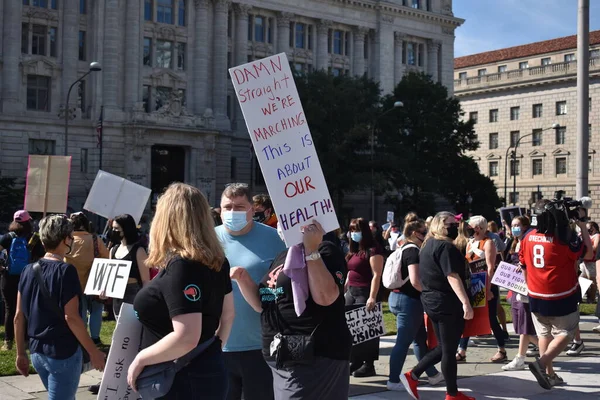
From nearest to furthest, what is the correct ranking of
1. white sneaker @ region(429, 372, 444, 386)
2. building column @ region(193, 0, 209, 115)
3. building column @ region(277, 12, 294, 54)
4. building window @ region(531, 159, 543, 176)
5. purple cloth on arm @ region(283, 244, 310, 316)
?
purple cloth on arm @ region(283, 244, 310, 316), white sneaker @ region(429, 372, 444, 386), building column @ region(193, 0, 209, 115), building column @ region(277, 12, 294, 54), building window @ region(531, 159, 543, 176)

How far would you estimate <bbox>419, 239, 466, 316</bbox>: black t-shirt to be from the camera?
25.1 feet

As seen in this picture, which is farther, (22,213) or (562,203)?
(22,213)

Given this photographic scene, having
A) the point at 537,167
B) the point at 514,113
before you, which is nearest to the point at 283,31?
the point at 514,113

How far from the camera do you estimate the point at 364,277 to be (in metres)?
10.3

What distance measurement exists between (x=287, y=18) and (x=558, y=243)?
55.6 metres

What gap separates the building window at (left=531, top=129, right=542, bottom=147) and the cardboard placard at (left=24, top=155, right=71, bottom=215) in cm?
7239

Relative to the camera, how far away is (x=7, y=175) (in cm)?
4841

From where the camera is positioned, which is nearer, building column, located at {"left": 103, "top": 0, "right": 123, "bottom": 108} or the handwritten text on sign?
the handwritten text on sign

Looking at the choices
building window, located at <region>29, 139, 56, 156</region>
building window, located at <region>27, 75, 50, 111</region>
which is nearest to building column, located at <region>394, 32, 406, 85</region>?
building window, located at <region>27, 75, 50, 111</region>

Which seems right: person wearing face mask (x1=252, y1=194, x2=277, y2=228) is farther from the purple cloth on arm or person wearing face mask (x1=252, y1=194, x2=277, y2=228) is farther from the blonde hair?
the blonde hair

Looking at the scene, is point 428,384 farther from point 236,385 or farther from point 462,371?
point 236,385

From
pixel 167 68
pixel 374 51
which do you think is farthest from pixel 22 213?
pixel 374 51

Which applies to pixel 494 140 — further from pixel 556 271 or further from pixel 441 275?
pixel 441 275

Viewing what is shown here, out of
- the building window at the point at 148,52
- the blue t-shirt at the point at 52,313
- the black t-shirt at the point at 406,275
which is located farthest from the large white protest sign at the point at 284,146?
the building window at the point at 148,52
